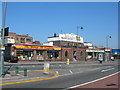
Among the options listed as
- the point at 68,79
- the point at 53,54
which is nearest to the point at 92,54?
the point at 53,54

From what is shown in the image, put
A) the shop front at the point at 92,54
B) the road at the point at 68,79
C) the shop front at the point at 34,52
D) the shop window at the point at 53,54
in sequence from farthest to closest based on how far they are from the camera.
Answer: the shop front at the point at 92,54 < the shop window at the point at 53,54 < the shop front at the point at 34,52 < the road at the point at 68,79

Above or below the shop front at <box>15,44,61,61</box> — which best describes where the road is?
below

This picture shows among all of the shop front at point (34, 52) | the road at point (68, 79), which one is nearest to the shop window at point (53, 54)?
the shop front at point (34, 52)

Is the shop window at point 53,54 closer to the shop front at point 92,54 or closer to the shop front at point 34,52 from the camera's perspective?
the shop front at point 34,52

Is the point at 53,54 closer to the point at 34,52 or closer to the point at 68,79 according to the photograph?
the point at 34,52

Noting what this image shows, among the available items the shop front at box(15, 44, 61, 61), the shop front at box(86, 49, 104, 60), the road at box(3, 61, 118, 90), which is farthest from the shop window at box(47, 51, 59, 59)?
the road at box(3, 61, 118, 90)

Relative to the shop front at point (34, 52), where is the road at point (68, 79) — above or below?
below

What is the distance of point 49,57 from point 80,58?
1569cm

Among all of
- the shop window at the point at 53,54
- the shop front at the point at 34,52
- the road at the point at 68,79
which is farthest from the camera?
the shop window at the point at 53,54

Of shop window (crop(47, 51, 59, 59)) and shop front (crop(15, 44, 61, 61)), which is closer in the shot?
shop front (crop(15, 44, 61, 61))

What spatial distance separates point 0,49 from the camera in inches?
669

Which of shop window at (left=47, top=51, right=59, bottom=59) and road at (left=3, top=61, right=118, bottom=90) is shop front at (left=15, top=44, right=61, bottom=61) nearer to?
shop window at (left=47, top=51, right=59, bottom=59)

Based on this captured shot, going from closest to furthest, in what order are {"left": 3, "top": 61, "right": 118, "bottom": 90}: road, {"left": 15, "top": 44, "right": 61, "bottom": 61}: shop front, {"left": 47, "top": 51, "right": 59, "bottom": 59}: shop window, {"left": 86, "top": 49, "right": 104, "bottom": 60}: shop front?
{"left": 3, "top": 61, "right": 118, "bottom": 90}: road
{"left": 15, "top": 44, "right": 61, "bottom": 61}: shop front
{"left": 47, "top": 51, "right": 59, "bottom": 59}: shop window
{"left": 86, "top": 49, "right": 104, "bottom": 60}: shop front

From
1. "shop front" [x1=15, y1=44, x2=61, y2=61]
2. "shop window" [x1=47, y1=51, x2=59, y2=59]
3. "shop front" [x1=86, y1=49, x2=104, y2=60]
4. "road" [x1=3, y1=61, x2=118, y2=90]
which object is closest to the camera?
"road" [x1=3, y1=61, x2=118, y2=90]
